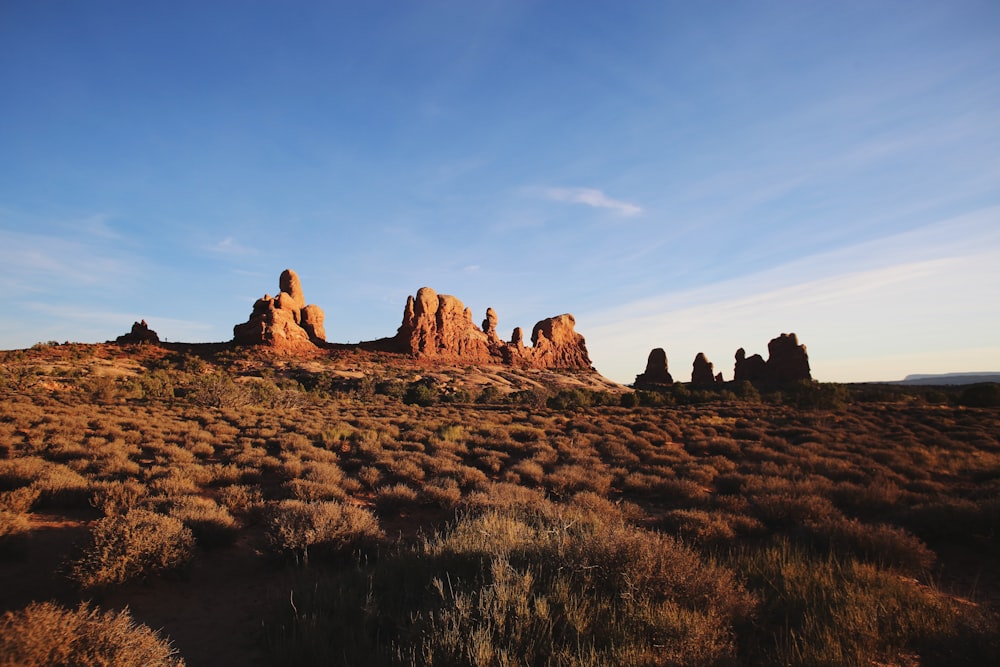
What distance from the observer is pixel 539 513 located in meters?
6.44

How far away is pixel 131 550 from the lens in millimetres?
4715

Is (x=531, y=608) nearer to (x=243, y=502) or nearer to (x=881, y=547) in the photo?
(x=881, y=547)

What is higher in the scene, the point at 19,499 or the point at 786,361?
the point at 786,361

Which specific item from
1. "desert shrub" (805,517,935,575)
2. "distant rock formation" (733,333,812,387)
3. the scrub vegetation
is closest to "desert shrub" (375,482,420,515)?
the scrub vegetation

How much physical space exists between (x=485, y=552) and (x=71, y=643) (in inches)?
122

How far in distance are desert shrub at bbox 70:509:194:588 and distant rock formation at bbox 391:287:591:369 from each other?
58955mm

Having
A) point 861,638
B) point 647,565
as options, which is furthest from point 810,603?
point 647,565

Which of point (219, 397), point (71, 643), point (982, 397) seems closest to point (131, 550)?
point (71, 643)

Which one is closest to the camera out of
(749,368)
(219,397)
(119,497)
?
(119,497)

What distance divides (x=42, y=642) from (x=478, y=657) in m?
2.70

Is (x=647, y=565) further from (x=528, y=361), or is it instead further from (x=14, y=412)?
(x=528, y=361)

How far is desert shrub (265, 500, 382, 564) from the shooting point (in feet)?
18.0

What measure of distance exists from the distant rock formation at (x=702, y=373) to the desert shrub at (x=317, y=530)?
2642 inches

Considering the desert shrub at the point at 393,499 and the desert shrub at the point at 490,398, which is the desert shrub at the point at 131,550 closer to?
the desert shrub at the point at 393,499
